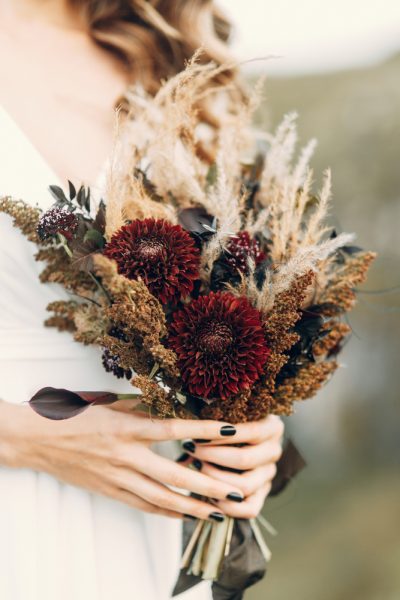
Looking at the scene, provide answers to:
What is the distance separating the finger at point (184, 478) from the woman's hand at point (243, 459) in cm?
3

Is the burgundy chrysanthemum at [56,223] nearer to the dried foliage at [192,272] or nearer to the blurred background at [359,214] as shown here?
the dried foliage at [192,272]

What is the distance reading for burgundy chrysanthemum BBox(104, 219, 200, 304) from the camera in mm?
1038

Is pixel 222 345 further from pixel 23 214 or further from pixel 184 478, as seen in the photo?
pixel 23 214

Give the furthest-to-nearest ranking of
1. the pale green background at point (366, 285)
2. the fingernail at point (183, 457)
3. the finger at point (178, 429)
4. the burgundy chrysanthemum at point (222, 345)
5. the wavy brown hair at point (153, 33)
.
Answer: the pale green background at point (366, 285) → the wavy brown hair at point (153, 33) → the fingernail at point (183, 457) → the finger at point (178, 429) → the burgundy chrysanthemum at point (222, 345)

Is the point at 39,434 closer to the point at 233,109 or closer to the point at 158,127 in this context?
the point at 158,127

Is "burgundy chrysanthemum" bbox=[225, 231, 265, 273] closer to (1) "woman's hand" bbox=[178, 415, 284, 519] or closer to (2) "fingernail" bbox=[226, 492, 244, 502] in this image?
(1) "woman's hand" bbox=[178, 415, 284, 519]

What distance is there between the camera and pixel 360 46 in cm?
798

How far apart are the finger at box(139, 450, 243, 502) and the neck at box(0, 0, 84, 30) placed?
120 centimetres

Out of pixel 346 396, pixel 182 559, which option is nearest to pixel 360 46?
pixel 346 396

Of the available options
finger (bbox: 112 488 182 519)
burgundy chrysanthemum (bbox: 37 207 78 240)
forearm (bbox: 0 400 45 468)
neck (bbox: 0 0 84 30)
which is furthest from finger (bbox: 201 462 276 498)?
neck (bbox: 0 0 84 30)

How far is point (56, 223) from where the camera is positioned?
110 cm

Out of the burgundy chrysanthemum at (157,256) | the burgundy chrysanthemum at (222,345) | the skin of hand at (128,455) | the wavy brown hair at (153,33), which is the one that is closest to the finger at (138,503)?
the skin of hand at (128,455)

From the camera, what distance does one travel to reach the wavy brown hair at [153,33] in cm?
183

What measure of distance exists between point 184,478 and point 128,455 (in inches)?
4.7
